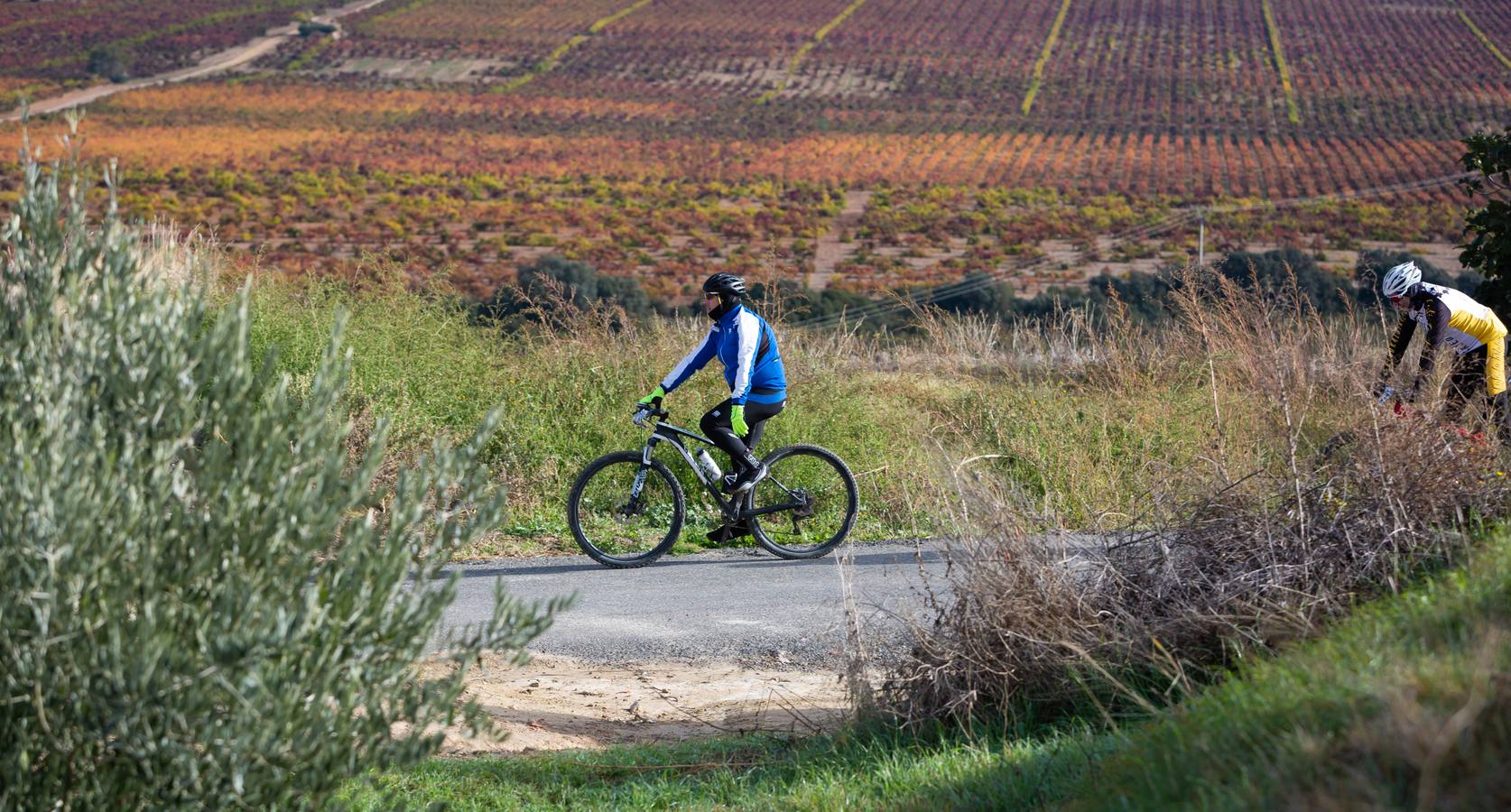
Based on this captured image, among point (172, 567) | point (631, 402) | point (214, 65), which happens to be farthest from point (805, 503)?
point (214, 65)

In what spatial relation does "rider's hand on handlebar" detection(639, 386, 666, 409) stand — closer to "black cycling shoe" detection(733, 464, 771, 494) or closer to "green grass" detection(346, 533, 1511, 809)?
"black cycling shoe" detection(733, 464, 771, 494)

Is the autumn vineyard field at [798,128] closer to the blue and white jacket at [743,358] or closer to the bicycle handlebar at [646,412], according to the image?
the bicycle handlebar at [646,412]

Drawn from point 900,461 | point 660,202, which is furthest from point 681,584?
point 660,202

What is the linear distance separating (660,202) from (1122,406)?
144 feet

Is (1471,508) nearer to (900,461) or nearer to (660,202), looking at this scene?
(900,461)

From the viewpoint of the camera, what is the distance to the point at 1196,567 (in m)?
5.27

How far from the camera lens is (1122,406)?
11.9 meters

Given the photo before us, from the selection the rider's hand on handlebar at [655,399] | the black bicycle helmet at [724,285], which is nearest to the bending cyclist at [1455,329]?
the black bicycle helmet at [724,285]

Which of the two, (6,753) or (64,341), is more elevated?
(64,341)

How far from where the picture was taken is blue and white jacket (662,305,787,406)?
877 centimetres

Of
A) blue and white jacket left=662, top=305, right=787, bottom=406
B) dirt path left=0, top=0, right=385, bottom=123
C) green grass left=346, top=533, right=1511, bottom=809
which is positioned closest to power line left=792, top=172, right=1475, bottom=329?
blue and white jacket left=662, top=305, right=787, bottom=406

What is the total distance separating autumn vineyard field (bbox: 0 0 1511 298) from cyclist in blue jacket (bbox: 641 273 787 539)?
27.5 metres

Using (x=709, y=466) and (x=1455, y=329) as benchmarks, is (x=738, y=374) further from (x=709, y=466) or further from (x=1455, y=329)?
(x=1455, y=329)

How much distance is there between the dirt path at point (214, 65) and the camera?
227ft
